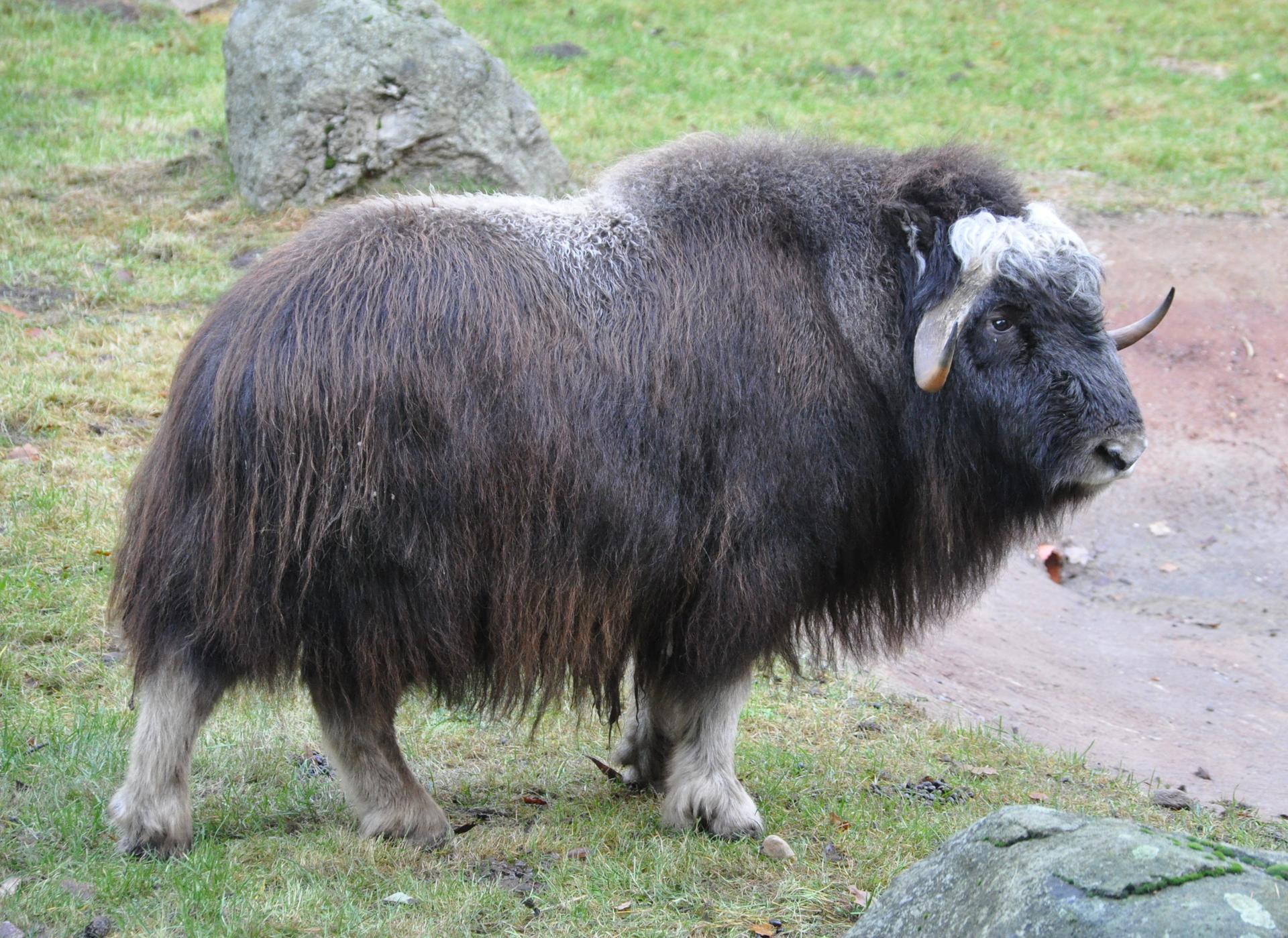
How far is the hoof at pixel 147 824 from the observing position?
3.22 metres

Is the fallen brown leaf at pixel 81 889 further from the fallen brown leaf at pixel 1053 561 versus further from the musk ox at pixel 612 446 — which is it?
the fallen brown leaf at pixel 1053 561

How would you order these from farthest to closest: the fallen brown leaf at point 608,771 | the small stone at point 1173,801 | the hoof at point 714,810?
the small stone at point 1173,801, the fallen brown leaf at point 608,771, the hoof at point 714,810

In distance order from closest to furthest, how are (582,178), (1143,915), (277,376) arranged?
1. (1143,915)
2. (277,376)
3. (582,178)

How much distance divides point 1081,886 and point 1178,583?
548 cm

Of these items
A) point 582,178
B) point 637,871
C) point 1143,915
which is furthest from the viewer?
point 582,178

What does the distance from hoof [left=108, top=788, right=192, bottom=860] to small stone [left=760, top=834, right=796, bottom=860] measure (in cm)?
148

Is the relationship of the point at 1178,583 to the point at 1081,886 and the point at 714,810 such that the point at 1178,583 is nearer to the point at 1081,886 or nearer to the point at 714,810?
the point at 714,810

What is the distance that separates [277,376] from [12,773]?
4.74 feet

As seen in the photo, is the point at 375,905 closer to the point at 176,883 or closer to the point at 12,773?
the point at 176,883

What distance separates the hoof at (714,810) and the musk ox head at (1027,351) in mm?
1185

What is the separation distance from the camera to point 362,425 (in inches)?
120

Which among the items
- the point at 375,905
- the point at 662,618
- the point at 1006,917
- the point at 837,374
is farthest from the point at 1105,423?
the point at 375,905

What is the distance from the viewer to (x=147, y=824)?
10.6 feet

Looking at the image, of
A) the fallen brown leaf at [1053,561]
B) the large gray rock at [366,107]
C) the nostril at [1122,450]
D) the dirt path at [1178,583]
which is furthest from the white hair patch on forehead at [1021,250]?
the large gray rock at [366,107]
